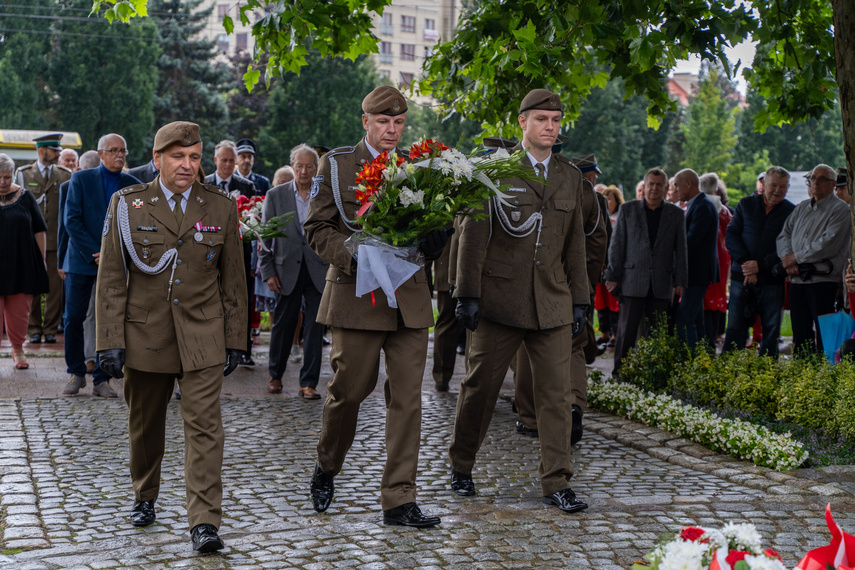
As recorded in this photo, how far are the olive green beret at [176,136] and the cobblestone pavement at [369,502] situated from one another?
1.97 m

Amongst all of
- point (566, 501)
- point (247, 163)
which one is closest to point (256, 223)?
point (247, 163)

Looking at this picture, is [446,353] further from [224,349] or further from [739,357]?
[224,349]

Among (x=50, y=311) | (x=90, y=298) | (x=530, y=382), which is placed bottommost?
(x=50, y=311)

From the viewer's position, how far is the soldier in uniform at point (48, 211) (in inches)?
531

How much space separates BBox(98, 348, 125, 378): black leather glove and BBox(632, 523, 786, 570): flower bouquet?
10.4 feet

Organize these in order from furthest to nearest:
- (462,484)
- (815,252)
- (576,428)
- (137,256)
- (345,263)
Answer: (815,252) < (576,428) < (462,484) < (345,263) < (137,256)

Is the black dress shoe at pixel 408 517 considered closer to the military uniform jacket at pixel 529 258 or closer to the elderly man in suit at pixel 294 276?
the military uniform jacket at pixel 529 258

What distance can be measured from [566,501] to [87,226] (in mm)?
5508

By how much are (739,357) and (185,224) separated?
5640 millimetres

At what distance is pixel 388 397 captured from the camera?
5711 millimetres

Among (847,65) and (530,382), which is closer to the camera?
(847,65)

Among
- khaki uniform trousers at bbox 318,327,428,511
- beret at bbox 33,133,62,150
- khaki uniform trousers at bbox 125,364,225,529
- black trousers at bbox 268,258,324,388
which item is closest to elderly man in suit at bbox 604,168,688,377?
black trousers at bbox 268,258,324,388

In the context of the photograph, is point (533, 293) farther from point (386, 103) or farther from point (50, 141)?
point (50, 141)

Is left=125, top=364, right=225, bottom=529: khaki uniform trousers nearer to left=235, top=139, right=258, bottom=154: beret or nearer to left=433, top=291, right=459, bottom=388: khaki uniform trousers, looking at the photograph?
left=433, top=291, right=459, bottom=388: khaki uniform trousers
